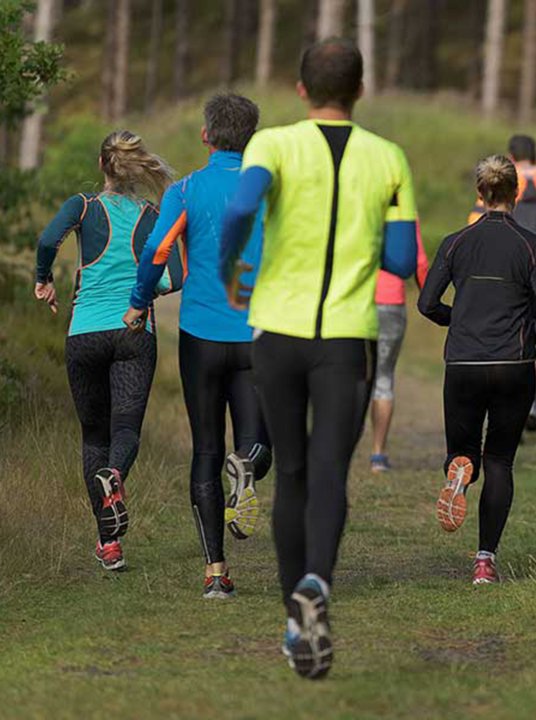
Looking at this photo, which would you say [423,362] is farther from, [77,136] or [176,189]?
[176,189]

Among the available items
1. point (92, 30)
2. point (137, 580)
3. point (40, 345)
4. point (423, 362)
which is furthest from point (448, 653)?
point (92, 30)

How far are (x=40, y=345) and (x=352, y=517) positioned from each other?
130 inches

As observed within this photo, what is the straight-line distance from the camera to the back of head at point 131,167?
7613 millimetres

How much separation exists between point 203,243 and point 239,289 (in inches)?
53.7

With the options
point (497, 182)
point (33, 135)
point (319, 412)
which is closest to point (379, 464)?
point (497, 182)

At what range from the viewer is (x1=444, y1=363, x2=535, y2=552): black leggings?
738 cm

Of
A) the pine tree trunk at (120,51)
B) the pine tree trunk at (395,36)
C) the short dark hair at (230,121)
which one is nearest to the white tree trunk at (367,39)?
the pine tree trunk at (120,51)

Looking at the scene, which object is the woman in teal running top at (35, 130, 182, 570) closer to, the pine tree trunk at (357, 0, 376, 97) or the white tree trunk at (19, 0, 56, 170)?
the white tree trunk at (19, 0, 56, 170)

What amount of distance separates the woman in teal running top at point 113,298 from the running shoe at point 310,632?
94.8 inches

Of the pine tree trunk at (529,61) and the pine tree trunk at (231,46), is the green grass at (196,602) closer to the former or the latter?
the pine tree trunk at (529,61)

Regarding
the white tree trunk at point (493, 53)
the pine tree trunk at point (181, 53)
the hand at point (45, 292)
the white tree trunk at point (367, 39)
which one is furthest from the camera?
the pine tree trunk at point (181, 53)

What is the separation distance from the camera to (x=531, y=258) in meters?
7.38

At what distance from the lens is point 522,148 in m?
12.2

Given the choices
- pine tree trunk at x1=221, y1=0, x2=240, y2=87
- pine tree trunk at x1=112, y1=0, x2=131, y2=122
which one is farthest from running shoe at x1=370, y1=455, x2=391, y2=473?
pine tree trunk at x1=221, y1=0, x2=240, y2=87
